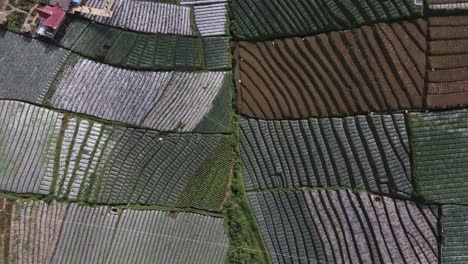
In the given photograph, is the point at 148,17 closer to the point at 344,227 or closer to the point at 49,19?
the point at 49,19

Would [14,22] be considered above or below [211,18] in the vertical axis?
below

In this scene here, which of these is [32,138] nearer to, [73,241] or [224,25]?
[73,241]

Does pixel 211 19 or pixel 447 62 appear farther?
pixel 211 19

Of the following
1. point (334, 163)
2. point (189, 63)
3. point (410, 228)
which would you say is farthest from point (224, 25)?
point (410, 228)

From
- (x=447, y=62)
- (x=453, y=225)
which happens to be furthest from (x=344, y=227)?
(x=447, y=62)

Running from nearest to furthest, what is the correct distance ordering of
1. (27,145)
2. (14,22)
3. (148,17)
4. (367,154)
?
(367,154), (27,145), (14,22), (148,17)

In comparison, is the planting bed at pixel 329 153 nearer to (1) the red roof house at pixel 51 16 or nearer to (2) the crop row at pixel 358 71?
(2) the crop row at pixel 358 71
